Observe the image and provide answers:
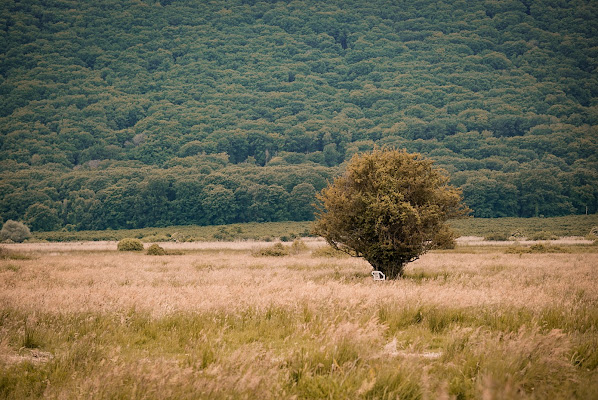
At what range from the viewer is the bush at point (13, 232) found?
81.2 meters

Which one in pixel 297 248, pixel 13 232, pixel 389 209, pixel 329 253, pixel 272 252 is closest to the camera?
pixel 389 209

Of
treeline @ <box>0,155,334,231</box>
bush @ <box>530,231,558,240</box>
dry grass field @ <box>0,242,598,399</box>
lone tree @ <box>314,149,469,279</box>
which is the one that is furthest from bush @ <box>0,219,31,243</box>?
bush @ <box>530,231,558,240</box>

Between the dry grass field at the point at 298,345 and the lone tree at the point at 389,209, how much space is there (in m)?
7.12

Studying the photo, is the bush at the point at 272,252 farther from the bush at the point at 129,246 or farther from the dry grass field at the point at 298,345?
the dry grass field at the point at 298,345

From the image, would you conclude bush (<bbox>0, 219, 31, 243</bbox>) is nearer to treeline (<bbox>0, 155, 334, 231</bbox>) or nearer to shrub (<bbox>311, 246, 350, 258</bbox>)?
treeline (<bbox>0, 155, 334, 231</bbox>)

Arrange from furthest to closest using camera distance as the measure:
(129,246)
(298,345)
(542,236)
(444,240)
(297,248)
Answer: (542,236), (129,246), (297,248), (444,240), (298,345)

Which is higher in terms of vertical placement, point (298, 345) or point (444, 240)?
point (298, 345)

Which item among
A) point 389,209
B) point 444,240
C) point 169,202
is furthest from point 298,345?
point 169,202

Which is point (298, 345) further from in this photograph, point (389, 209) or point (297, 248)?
point (297, 248)

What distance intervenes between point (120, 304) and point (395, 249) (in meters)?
11.9

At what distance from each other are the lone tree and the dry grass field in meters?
7.12

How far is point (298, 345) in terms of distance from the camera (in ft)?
24.5

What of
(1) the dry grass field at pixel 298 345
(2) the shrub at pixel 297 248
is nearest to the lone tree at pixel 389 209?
(1) the dry grass field at pixel 298 345

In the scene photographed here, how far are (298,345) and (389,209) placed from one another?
11.8 meters
